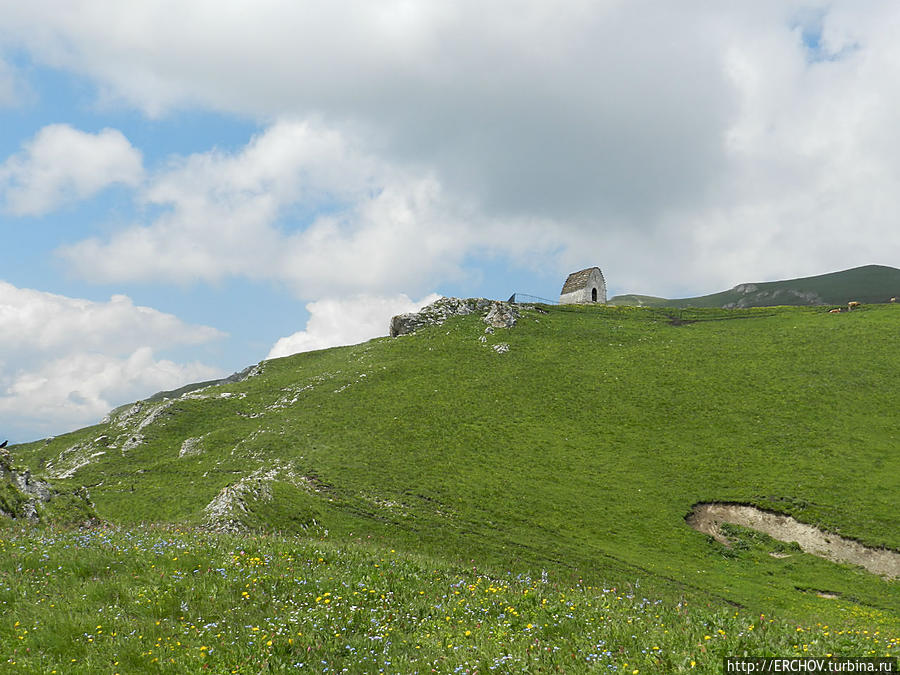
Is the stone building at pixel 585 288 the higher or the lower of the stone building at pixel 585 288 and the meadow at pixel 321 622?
the higher

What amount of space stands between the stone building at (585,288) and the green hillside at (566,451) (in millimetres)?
27766

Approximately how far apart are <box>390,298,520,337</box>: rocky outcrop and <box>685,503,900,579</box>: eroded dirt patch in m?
53.5

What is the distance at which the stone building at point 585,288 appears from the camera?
388 ft

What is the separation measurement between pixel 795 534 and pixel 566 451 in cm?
2186

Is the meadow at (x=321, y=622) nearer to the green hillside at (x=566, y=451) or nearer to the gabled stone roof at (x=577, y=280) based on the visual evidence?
the green hillside at (x=566, y=451)

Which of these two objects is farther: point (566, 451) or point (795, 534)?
point (566, 451)

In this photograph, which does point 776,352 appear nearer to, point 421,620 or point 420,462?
point 420,462

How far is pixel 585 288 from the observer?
118 metres

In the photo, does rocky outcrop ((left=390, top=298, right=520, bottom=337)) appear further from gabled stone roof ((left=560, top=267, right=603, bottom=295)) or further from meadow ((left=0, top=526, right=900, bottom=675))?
meadow ((left=0, top=526, right=900, bottom=675))

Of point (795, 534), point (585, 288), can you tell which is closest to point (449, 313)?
point (585, 288)

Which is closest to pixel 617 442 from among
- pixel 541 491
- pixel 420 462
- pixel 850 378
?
pixel 541 491

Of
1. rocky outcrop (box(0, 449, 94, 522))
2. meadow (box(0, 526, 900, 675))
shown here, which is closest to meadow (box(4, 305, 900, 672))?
meadow (box(0, 526, 900, 675))

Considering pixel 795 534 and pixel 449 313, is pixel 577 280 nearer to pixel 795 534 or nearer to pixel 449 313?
pixel 449 313

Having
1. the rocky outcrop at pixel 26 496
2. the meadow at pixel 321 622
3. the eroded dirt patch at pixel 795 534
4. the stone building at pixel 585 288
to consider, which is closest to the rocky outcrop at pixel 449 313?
the stone building at pixel 585 288
